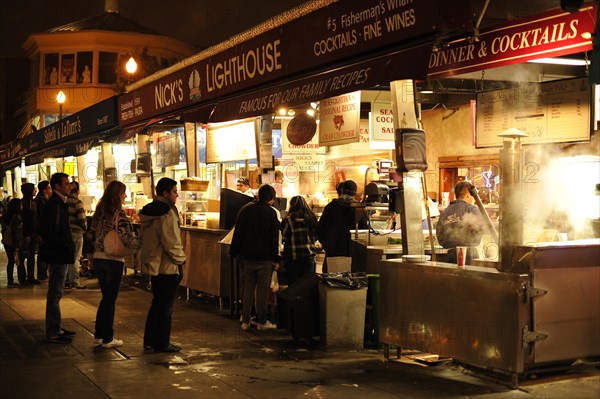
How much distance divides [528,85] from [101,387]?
6.54m

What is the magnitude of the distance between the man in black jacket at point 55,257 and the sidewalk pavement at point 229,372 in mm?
216

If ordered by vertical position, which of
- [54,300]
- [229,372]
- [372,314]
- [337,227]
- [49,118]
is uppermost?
[49,118]

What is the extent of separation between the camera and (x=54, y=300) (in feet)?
33.2

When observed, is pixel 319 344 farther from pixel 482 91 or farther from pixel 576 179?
pixel 576 179

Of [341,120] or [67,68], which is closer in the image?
[341,120]

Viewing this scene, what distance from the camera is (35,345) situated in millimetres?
9852

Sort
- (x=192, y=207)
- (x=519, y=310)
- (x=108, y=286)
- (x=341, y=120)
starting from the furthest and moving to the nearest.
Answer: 1. (x=192, y=207)
2. (x=341, y=120)
3. (x=108, y=286)
4. (x=519, y=310)

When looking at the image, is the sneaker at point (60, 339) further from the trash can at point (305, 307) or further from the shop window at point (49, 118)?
the shop window at point (49, 118)

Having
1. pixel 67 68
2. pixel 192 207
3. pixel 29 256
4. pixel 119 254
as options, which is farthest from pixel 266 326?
pixel 67 68

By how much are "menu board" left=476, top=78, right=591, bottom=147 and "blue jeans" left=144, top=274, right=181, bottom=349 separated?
4.73 metres

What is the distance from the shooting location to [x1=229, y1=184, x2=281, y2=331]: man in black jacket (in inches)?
423

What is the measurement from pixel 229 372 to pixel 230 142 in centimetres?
738

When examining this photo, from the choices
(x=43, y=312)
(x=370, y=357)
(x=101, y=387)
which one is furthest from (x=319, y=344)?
(x=43, y=312)

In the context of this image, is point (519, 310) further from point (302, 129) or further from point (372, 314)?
point (302, 129)
